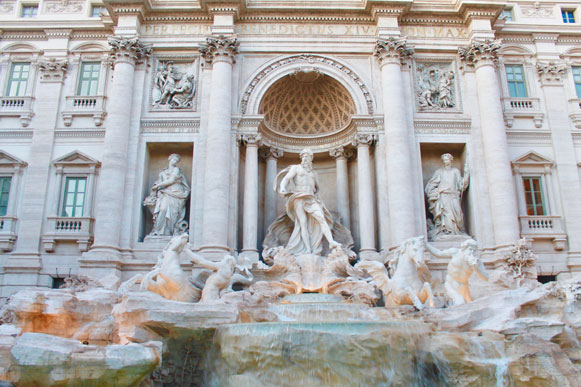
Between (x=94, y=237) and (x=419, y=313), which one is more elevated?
(x=94, y=237)

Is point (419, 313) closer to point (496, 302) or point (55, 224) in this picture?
point (496, 302)

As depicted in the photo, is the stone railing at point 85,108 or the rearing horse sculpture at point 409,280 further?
the stone railing at point 85,108

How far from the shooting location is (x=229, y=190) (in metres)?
18.1

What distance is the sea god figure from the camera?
17562mm

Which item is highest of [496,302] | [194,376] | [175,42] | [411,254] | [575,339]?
[175,42]

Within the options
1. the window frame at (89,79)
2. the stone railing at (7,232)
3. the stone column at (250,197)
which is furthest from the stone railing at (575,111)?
the stone railing at (7,232)

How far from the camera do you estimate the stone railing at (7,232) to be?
61.0ft

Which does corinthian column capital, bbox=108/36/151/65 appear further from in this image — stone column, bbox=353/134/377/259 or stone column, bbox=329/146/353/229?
stone column, bbox=353/134/377/259

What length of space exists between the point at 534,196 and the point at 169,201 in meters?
13.9

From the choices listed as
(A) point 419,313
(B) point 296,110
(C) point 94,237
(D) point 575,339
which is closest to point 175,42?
(B) point 296,110

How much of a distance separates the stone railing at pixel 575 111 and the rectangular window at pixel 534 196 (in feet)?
9.72

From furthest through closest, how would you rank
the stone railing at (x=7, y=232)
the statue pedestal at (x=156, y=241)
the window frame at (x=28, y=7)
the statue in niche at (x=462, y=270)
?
the window frame at (x=28, y=7), the stone railing at (x=7, y=232), the statue pedestal at (x=156, y=241), the statue in niche at (x=462, y=270)

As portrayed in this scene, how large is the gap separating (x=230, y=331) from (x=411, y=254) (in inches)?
238

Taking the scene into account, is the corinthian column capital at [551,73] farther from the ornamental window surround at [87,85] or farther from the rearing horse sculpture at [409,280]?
the ornamental window surround at [87,85]
